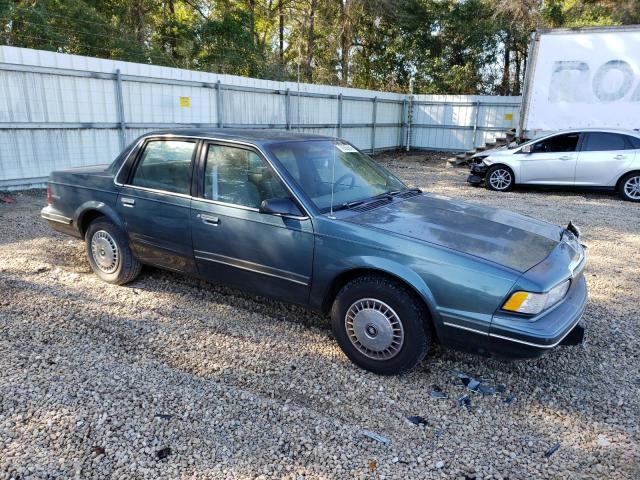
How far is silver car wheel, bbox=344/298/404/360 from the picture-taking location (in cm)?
322

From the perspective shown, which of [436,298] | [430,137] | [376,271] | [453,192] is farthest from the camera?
[430,137]

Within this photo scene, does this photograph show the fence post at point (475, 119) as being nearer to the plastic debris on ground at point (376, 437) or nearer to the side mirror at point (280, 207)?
the side mirror at point (280, 207)

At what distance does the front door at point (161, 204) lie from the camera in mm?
4109

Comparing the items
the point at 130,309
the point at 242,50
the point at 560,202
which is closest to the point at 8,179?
the point at 130,309

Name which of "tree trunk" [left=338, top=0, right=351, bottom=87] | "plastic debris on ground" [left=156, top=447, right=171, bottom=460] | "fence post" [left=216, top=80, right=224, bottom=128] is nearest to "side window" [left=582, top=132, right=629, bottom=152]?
"fence post" [left=216, top=80, right=224, bottom=128]

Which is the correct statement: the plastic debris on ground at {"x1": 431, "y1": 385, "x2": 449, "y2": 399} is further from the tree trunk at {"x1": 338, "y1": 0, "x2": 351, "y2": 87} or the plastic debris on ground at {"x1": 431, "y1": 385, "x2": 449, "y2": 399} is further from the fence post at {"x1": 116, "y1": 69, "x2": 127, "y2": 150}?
the tree trunk at {"x1": 338, "y1": 0, "x2": 351, "y2": 87}

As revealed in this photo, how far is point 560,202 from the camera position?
1012 cm

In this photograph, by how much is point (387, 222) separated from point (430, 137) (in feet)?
60.1

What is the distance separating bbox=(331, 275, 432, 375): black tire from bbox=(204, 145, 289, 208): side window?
920 millimetres

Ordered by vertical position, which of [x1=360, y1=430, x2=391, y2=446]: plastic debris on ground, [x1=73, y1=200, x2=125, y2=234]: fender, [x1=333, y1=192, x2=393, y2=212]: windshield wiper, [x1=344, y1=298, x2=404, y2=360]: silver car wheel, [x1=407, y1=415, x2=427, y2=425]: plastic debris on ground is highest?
[x1=333, y1=192, x2=393, y2=212]: windshield wiper

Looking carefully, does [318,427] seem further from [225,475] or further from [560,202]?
[560,202]

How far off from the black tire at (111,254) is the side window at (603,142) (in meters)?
9.67

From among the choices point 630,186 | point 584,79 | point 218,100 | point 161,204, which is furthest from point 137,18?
point 161,204

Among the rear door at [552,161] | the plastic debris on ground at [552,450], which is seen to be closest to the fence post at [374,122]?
the rear door at [552,161]
